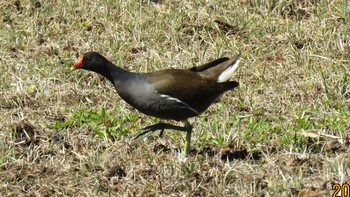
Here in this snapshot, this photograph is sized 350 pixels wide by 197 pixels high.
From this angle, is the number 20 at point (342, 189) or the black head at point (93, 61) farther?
the black head at point (93, 61)

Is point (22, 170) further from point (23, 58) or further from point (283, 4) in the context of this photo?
point (283, 4)

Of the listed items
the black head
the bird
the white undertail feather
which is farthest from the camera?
the white undertail feather

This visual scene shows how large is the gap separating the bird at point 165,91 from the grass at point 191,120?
0.25 meters

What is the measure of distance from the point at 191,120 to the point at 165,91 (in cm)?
80

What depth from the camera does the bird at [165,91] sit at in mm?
5988

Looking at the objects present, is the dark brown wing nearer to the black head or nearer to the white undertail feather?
the white undertail feather

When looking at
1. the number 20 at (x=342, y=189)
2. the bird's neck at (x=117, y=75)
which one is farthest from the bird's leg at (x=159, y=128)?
the number 20 at (x=342, y=189)

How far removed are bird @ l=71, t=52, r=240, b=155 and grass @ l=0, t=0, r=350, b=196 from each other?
247 millimetres

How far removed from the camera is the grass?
5.59 m

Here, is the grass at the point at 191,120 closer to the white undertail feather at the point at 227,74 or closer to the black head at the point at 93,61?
the white undertail feather at the point at 227,74

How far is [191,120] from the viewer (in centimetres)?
675

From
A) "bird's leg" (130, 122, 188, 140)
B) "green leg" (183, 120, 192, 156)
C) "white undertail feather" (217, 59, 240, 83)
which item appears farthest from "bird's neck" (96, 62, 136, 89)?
"white undertail feather" (217, 59, 240, 83)

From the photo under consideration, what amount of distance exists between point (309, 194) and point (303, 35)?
126 inches

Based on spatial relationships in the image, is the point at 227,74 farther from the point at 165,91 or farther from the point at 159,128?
the point at 159,128
